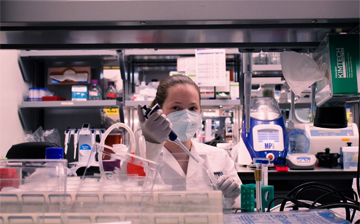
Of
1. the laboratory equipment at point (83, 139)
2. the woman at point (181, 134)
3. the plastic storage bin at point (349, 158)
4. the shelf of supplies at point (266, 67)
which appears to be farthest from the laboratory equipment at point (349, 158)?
the laboratory equipment at point (83, 139)

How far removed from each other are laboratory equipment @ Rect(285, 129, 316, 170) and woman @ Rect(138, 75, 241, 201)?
3.77 ft

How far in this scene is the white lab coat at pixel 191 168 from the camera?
22.0 inches

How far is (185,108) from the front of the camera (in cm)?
141

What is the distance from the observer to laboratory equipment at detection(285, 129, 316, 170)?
241cm

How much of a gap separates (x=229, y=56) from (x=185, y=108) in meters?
1.94

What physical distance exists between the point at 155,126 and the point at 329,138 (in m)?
2.37

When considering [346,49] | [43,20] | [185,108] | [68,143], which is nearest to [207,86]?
[185,108]

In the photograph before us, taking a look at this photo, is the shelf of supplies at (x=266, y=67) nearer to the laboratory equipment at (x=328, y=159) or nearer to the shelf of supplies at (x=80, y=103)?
the laboratory equipment at (x=328, y=159)

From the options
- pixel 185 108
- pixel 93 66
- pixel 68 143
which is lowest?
pixel 68 143

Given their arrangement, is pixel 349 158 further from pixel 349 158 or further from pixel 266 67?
pixel 266 67

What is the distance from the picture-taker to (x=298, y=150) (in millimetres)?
2922

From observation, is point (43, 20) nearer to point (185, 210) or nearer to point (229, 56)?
point (185, 210)

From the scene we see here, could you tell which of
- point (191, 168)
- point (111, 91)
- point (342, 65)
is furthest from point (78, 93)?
point (342, 65)

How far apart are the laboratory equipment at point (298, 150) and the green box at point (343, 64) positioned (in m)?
1.90
